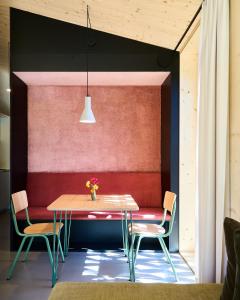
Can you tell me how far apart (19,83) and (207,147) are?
2882 millimetres

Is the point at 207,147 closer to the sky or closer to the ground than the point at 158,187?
closer to the sky

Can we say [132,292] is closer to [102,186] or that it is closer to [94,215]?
[94,215]

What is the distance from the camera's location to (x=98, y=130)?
443 centimetres

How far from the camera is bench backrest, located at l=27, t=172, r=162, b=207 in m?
4.19

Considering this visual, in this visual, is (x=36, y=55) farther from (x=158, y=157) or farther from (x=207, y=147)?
(x=207, y=147)

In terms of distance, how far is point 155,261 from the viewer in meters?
3.31

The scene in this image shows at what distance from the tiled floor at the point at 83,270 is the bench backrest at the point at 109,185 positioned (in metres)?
0.86

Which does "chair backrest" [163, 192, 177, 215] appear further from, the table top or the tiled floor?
the tiled floor

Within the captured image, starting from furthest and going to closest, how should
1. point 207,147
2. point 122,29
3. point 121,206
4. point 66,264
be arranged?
point 122,29 < point 66,264 < point 121,206 < point 207,147

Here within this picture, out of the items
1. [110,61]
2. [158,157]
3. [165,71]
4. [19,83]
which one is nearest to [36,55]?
[19,83]

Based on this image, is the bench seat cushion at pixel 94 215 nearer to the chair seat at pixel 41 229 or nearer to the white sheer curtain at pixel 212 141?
the chair seat at pixel 41 229

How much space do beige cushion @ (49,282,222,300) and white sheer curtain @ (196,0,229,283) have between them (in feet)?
1.56

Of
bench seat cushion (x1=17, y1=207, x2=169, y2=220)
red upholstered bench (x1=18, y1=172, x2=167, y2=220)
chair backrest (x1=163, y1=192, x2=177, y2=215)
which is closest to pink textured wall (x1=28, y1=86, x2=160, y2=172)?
red upholstered bench (x1=18, y1=172, x2=167, y2=220)

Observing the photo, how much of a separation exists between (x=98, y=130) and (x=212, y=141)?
2567 millimetres
